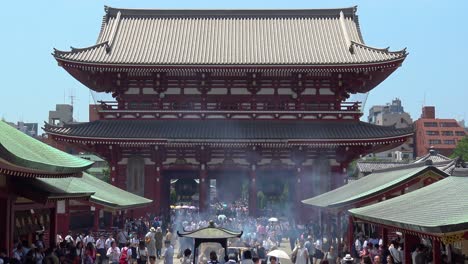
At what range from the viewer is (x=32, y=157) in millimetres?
17750

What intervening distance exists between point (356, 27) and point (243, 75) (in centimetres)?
1157

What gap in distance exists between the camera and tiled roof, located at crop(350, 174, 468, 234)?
1227cm

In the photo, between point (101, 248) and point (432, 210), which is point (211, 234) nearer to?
point (432, 210)

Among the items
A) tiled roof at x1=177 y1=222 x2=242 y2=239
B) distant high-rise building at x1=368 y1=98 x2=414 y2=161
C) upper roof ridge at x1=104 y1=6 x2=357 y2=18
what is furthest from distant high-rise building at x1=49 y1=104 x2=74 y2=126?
tiled roof at x1=177 y1=222 x2=242 y2=239

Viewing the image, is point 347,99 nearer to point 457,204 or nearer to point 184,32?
point 184,32

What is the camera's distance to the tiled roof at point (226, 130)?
3881cm

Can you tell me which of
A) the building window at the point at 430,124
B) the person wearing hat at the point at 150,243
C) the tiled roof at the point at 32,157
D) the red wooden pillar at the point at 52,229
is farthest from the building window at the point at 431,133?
the tiled roof at the point at 32,157

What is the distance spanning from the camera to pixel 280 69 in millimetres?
40188

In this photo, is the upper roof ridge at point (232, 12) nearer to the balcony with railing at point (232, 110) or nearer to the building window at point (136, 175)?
the balcony with railing at point (232, 110)

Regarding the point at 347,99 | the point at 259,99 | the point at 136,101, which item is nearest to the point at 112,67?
the point at 136,101

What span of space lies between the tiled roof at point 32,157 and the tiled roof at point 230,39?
761 inches

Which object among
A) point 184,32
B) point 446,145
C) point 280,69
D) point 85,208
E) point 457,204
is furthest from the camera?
point 446,145

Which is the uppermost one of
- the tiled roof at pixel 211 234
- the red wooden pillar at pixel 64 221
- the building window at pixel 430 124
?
the building window at pixel 430 124

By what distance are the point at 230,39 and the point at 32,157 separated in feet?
98.5
